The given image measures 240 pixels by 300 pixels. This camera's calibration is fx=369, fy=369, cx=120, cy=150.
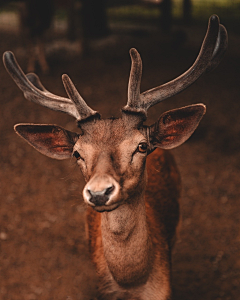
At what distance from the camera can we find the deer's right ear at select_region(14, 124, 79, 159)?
265 centimetres

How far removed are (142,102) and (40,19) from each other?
20.5ft

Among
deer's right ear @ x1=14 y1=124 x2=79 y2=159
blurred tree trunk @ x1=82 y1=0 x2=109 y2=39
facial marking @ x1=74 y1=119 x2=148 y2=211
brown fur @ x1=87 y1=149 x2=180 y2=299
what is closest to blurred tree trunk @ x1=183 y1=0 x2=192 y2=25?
blurred tree trunk @ x1=82 y1=0 x2=109 y2=39

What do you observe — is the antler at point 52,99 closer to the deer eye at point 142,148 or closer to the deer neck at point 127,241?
the deer eye at point 142,148

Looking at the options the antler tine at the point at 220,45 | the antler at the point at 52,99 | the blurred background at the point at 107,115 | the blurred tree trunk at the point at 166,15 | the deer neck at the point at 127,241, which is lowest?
the blurred background at the point at 107,115

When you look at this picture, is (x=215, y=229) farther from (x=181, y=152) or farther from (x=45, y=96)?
(x=45, y=96)

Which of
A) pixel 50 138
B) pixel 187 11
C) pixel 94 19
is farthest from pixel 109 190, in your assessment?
pixel 94 19

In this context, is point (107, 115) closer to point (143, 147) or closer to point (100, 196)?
point (143, 147)

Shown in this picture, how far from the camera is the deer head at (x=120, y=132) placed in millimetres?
2205

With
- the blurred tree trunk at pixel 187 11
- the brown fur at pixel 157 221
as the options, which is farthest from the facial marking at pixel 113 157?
the blurred tree trunk at pixel 187 11

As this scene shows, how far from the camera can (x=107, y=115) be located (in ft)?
22.1

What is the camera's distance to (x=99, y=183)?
2064 mm

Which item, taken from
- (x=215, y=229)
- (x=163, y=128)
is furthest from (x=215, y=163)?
(x=163, y=128)

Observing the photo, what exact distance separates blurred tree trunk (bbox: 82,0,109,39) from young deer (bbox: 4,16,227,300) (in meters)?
6.64

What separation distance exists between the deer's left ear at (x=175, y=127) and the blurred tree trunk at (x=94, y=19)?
6833mm
